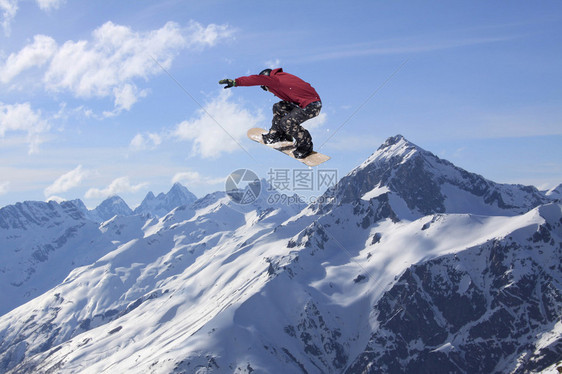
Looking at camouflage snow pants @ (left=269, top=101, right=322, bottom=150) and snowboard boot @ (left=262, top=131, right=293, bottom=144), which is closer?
camouflage snow pants @ (left=269, top=101, right=322, bottom=150)

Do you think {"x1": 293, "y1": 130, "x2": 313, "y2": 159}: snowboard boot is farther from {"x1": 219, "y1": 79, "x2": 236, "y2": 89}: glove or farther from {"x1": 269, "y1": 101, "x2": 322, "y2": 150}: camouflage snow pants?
{"x1": 219, "y1": 79, "x2": 236, "y2": 89}: glove

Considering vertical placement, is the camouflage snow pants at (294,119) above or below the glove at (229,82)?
below

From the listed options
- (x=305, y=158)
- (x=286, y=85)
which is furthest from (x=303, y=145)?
(x=286, y=85)

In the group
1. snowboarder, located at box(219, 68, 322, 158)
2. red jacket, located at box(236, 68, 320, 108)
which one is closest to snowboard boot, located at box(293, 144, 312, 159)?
snowboarder, located at box(219, 68, 322, 158)

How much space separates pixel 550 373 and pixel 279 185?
68.2m

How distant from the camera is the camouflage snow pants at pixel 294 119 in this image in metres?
18.7

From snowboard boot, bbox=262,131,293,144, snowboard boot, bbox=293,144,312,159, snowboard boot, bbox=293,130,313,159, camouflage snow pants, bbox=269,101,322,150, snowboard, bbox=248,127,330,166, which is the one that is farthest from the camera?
snowboard boot, bbox=262,131,293,144

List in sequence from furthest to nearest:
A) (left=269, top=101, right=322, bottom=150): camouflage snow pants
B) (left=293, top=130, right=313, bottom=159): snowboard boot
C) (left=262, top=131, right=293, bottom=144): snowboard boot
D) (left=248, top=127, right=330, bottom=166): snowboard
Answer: (left=262, top=131, right=293, bottom=144): snowboard boot < (left=248, top=127, right=330, bottom=166): snowboard < (left=293, top=130, right=313, bottom=159): snowboard boot < (left=269, top=101, right=322, bottom=150): camouflage snow pants

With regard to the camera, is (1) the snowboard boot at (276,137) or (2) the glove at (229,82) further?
(1) the snowboard boot at (276,137)

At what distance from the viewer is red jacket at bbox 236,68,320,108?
16797 mm

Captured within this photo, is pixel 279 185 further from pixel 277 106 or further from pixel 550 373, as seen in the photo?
pixel 550 373

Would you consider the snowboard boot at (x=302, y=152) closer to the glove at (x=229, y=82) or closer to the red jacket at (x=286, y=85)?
the red jacket at (x=286, y=85)

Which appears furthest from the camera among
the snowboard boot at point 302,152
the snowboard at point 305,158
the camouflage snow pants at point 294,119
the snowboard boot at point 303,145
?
the snowboard at point 305,158

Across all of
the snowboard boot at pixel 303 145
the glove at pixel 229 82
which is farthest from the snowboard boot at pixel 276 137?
the glove at pixel 229 82
